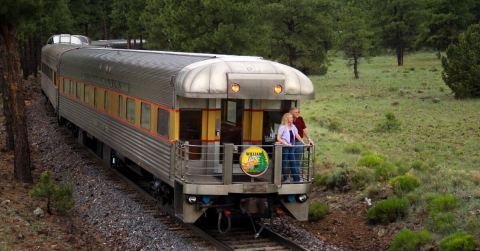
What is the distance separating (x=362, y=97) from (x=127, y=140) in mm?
26744

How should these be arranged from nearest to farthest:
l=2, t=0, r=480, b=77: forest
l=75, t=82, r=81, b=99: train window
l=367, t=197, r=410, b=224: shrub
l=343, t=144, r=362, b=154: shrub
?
l=367, t=197, r=410, b=224: shrub → l=343, t=144, r=362, b=154: shrub → l=75, t=82, r=81, b=99: train window → l=2, t=0, r=480, b=77: forest

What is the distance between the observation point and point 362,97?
3944 centimetres

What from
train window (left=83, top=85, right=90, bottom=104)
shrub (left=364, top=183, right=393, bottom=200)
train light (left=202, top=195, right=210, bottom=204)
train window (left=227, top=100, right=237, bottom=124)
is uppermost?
train window (left=227, top=100, right=237, bottom=124)

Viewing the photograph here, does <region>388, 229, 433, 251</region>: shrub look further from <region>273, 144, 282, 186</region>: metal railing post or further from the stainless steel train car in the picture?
<region>273, 144, 282, 186</region>: metal railing post

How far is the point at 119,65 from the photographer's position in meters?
15.8

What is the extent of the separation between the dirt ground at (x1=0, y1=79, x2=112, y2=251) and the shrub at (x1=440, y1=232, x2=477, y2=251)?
5796mm

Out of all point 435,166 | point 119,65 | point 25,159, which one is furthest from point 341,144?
point 25,159

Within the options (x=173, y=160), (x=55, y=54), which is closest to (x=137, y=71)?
(x=173, y=160)

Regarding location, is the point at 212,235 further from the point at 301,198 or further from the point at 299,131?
the point at 299,131

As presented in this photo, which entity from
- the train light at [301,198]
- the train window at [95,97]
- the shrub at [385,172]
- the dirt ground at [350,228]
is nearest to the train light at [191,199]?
the train light at [301,198]

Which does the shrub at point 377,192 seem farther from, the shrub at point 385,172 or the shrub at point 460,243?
the shrub at point 460,243

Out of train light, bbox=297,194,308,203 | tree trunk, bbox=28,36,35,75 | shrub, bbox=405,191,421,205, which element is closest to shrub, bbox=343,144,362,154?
shrub, bbox=405,191,421,205

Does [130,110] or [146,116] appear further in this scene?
[130,110]

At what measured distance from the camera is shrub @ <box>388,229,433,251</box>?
35.0ft
